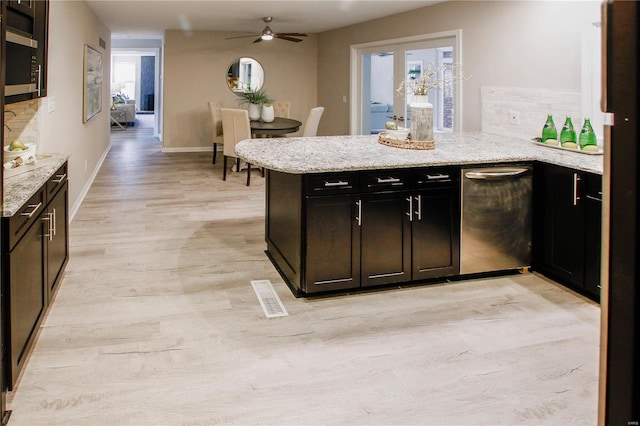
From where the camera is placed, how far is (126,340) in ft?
8.70

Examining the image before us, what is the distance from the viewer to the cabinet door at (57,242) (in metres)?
2.91

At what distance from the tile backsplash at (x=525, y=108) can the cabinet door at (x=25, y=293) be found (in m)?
3.84

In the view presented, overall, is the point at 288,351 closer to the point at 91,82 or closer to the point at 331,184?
the point at 331,184

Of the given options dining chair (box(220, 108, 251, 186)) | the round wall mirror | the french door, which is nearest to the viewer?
the french door

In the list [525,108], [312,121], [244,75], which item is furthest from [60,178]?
[244,75]

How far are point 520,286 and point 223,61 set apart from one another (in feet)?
26.6

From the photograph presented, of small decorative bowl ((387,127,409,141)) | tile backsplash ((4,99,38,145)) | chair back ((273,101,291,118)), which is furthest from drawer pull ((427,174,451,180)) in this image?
chair back ((273,101,291,118))

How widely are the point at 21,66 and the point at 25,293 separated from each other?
3.99 feet

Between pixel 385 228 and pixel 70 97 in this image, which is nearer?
pixel 385 228

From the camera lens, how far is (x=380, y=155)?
3.43m

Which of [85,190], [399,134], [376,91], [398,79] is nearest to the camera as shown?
[399,134]

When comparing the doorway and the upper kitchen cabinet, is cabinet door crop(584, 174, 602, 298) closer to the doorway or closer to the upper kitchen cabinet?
the upper kitchen cabinet

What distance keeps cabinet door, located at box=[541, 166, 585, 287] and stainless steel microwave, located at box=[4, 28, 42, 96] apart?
3162 mm

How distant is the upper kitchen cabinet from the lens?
246 centimetres
